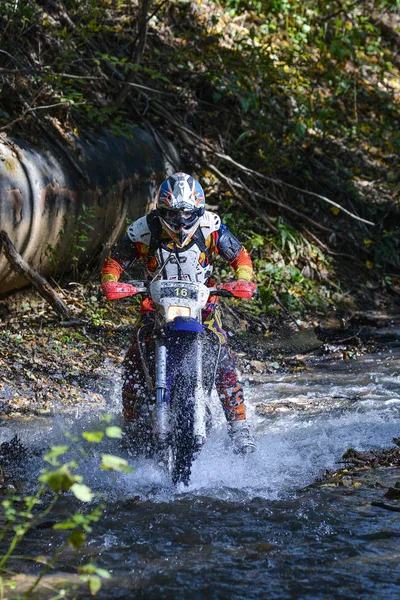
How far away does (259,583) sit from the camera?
10.7 ft

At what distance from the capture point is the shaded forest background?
30.8ft

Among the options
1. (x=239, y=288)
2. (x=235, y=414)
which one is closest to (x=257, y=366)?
(x=235, y=414)

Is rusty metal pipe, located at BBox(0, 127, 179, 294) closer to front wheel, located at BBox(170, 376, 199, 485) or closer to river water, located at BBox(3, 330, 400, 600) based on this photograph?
river water, located at BBox(3, 330, 400, 600)

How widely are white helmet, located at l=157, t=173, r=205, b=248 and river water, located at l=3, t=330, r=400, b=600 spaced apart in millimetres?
1312

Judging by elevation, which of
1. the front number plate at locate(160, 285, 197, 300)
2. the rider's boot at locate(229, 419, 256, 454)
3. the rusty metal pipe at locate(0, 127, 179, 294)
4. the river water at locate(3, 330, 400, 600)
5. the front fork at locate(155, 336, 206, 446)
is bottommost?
the river water at locate(3, 330, 400, 600)

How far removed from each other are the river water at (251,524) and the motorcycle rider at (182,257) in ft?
0.81

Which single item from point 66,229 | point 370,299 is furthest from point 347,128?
point 66,229

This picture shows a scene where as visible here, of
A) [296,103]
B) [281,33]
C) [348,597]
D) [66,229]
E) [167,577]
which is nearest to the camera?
[348,597]

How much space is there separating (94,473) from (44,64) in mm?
5871

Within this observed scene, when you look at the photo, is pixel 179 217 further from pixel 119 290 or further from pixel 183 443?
pixel 183 443

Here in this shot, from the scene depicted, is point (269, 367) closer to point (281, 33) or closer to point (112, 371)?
point (112, 371)

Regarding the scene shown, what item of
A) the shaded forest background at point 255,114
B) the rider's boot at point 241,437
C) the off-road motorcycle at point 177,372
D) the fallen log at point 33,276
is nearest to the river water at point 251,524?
the rider's boot at point 241,437

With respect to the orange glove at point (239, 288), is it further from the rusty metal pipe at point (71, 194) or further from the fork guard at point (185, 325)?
the rusty metal pipe at point (71, 194)

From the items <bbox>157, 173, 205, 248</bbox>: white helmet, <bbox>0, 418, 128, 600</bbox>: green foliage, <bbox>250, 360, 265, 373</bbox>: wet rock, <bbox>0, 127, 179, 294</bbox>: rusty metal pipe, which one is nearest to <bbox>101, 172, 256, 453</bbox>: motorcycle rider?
<bbox>157, 173, 205, 248</bbox>: white helmet
